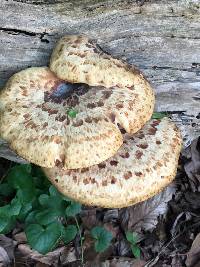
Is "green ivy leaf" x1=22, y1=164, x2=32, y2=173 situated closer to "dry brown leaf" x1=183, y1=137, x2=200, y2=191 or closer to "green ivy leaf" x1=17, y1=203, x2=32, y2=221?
"green ivy leaf" x1=17, y1=203, x2=32, y2=221

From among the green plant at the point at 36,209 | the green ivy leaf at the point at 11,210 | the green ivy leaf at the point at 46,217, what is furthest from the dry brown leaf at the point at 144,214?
the green ivy leaf at the point at 11,210

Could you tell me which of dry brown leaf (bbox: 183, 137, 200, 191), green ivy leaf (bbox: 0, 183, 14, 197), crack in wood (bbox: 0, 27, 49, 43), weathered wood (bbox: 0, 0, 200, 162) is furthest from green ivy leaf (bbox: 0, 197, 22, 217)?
dry brown leaf (bbox: 183, 137, 200, 191)

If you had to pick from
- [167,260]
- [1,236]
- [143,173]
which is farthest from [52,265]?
[143,173]

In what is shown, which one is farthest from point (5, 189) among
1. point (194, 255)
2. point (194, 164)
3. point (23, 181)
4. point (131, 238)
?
point (194, 164)

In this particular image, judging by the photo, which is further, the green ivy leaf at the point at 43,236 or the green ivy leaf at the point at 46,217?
the green ivy leaf at the point at 46,217

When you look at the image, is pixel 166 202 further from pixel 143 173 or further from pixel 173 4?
pixel 173 4

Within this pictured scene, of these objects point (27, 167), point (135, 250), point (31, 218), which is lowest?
point (135, 250)

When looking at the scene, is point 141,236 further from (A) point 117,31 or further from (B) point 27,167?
(A) point 117,31

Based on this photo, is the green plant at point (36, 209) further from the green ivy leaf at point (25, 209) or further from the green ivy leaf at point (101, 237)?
the green ivy leaf at point (101, 237)
